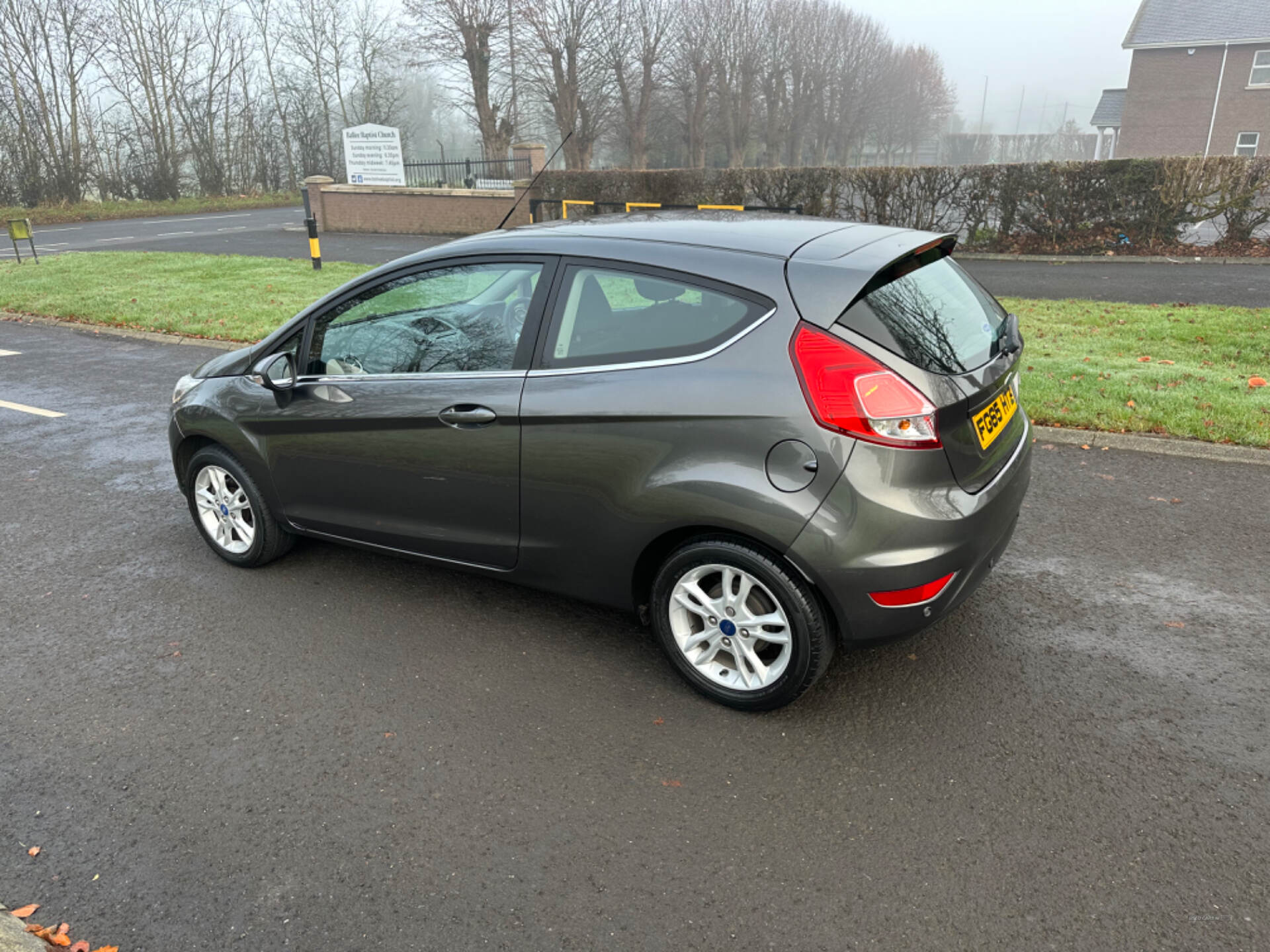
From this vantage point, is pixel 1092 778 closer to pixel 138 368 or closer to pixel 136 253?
pixel 138 368

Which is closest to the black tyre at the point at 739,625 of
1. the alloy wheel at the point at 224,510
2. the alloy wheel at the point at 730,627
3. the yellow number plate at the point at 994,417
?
the alloy wheel at the point at 730,627

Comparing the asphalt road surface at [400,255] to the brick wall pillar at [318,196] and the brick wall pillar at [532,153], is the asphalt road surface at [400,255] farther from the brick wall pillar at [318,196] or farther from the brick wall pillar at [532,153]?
the brick wall pillar at [532,153]

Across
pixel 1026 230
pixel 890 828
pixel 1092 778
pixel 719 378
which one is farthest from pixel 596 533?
pixel 1026 230

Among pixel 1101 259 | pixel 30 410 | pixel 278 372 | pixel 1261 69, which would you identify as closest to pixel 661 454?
pixel 278 372

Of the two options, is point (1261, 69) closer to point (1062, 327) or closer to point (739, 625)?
point (1062, 327)

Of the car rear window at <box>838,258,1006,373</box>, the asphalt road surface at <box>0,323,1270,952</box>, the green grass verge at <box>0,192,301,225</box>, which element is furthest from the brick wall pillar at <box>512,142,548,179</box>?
the car rear window at <box>838,258,1006,373</box>

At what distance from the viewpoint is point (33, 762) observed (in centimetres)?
314

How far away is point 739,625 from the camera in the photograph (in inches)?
127

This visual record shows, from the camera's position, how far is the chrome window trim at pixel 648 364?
10.1 ft

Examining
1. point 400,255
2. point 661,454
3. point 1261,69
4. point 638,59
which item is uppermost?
point 638,59

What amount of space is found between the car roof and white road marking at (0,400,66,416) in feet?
17.7

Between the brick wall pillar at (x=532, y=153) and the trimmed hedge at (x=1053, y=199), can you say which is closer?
the trimmed hedge at (x=1053, y=199)

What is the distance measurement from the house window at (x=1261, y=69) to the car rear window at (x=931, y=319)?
45.2 m

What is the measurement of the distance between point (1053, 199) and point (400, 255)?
12.4 metres
